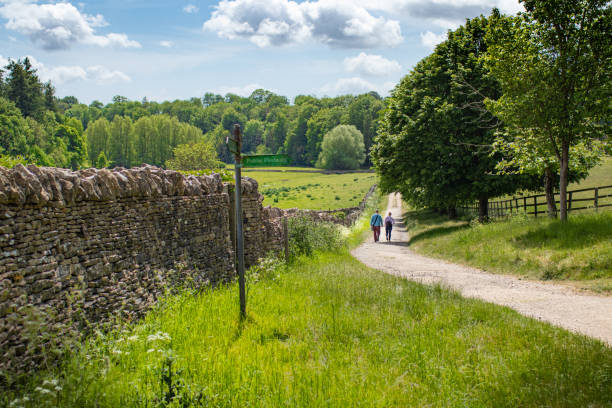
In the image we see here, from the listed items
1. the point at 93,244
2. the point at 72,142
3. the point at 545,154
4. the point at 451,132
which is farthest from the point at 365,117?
the point at 93,244

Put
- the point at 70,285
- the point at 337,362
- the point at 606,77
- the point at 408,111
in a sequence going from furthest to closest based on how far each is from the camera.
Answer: the point at 408,111, the point at 606,77, the point at 337,362, the point at 70,285

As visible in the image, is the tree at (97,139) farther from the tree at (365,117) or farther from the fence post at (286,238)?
the fence post at (286,238)

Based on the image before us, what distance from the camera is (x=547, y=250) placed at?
13.0 m

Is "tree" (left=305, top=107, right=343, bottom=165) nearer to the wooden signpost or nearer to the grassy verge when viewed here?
the grassy verge

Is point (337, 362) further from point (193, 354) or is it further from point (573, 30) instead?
point (573, 30)

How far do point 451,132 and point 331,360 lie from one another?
19.9m

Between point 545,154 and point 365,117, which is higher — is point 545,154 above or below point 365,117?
below

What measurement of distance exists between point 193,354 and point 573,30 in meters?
15.0

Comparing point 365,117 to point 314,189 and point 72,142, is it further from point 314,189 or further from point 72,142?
point 72,142

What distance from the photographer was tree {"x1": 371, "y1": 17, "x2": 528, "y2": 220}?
22172mm

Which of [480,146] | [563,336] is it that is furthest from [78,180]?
[480,146]

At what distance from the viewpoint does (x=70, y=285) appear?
4957 mm

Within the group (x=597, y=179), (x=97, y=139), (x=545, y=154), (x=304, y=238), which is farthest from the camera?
(x=97, y=139)

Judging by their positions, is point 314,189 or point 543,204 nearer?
point 543,204
